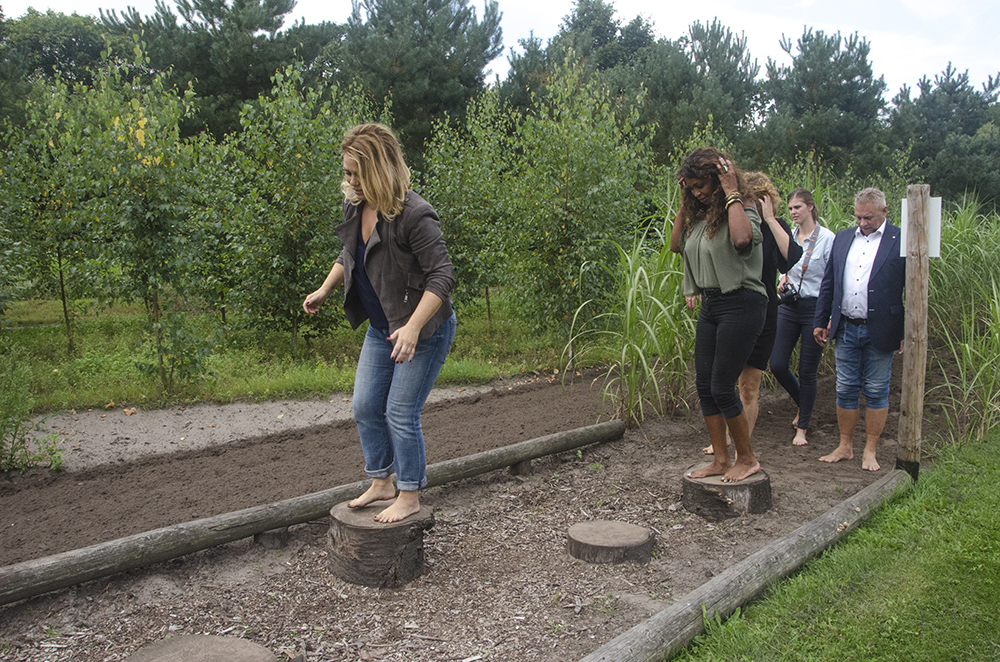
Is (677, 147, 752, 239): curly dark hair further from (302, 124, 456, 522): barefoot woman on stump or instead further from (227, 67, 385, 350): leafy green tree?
(227, 67, 385, 350): leafy green tree

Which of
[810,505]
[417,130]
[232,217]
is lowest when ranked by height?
[810,505]

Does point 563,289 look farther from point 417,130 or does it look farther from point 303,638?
point 417,130

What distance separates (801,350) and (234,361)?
627 cm

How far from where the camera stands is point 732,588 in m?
2.86

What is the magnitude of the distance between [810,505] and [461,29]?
19.5 m

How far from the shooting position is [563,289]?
9016mm

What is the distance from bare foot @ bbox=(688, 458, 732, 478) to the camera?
407 centimetres

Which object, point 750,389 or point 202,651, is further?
point 750,389

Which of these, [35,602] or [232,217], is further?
[232,217]

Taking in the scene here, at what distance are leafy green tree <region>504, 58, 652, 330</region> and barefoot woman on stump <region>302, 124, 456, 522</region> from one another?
17.4 feet

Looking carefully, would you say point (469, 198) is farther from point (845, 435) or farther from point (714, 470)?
point (714, 470)

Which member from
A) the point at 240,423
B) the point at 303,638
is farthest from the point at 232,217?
the point at 303,638

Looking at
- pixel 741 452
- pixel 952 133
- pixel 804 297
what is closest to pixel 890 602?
pixel 741 452

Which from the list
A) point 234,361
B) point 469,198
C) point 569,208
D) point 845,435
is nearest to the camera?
point 845,435
